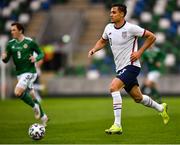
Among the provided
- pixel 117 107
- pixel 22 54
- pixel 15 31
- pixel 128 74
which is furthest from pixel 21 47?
pixel 117 107

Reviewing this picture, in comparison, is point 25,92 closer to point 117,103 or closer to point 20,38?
point 20,38

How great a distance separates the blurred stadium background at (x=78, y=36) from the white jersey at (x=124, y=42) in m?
17.3

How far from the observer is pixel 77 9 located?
120 feet

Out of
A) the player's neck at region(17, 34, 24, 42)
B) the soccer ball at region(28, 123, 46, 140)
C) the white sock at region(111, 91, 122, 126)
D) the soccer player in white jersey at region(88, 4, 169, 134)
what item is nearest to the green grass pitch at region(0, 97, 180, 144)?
the soccer ball at region(28, 123, 46, 140)

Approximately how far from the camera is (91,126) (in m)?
15.5

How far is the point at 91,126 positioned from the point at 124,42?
282 centimetres

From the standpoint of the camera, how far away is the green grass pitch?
12.4 m

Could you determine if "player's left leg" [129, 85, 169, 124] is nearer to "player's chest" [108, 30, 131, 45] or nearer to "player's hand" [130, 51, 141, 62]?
"player's hand" [130, 51, 141, 62]

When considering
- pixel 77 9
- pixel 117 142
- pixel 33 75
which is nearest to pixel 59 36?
pixel 77 9

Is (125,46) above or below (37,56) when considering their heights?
above

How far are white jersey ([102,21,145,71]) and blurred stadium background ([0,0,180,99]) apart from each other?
17283 millimetres

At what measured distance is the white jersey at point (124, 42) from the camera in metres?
13.4

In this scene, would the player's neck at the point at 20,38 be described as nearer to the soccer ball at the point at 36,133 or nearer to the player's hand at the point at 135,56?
the player's hand at the point at 135,56

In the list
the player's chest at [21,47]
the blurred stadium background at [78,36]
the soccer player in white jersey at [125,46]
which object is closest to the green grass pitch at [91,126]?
the soccer player in white jersey at [125,46]
